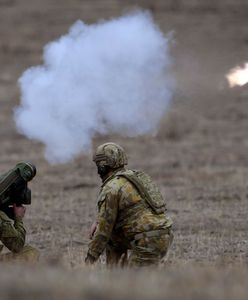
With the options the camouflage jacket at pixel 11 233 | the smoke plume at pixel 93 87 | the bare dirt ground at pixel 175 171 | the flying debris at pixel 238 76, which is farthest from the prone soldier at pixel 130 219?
the flying debris at pixel 238 76

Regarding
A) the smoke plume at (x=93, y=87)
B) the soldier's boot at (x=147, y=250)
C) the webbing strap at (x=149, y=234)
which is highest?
the smoke plume at (x=93, y=87)

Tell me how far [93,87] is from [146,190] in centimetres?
373

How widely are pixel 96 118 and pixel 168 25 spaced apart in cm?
2841

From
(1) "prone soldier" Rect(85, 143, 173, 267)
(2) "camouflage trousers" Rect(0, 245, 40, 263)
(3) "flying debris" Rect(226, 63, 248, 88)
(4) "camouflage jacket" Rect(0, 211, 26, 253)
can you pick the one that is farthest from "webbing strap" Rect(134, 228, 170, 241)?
(3) "flying debris" Rect(226, 63, 248, 88)

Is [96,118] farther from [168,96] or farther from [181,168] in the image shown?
[181,168]

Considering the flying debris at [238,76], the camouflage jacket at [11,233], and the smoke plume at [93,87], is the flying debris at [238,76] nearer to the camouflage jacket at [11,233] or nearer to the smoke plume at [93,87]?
the smoke plume at [93,87]

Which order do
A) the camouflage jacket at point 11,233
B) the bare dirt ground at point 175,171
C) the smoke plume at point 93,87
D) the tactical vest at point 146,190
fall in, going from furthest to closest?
the smoke plume at point 93,87, the camouflage jacket at point 11,233, the tactical vest at point 146,190, the bare dirt ground at point 175,171

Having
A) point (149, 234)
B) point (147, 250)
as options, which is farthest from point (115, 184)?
point (147, 250)

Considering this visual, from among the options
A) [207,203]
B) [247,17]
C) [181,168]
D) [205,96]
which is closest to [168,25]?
[247,17]

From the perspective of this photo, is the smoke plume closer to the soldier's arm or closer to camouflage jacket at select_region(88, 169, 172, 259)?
camouflage jacket at select_region(88, 169, 172, 259)

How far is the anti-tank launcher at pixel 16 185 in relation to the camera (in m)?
9.67

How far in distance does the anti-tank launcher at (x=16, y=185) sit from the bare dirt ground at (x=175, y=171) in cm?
78

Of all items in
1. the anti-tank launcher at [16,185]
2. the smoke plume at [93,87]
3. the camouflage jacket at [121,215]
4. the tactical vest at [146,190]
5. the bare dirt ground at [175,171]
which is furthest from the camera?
the smoke plume at [93,87]

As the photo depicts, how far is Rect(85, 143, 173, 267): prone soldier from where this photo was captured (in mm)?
9297
